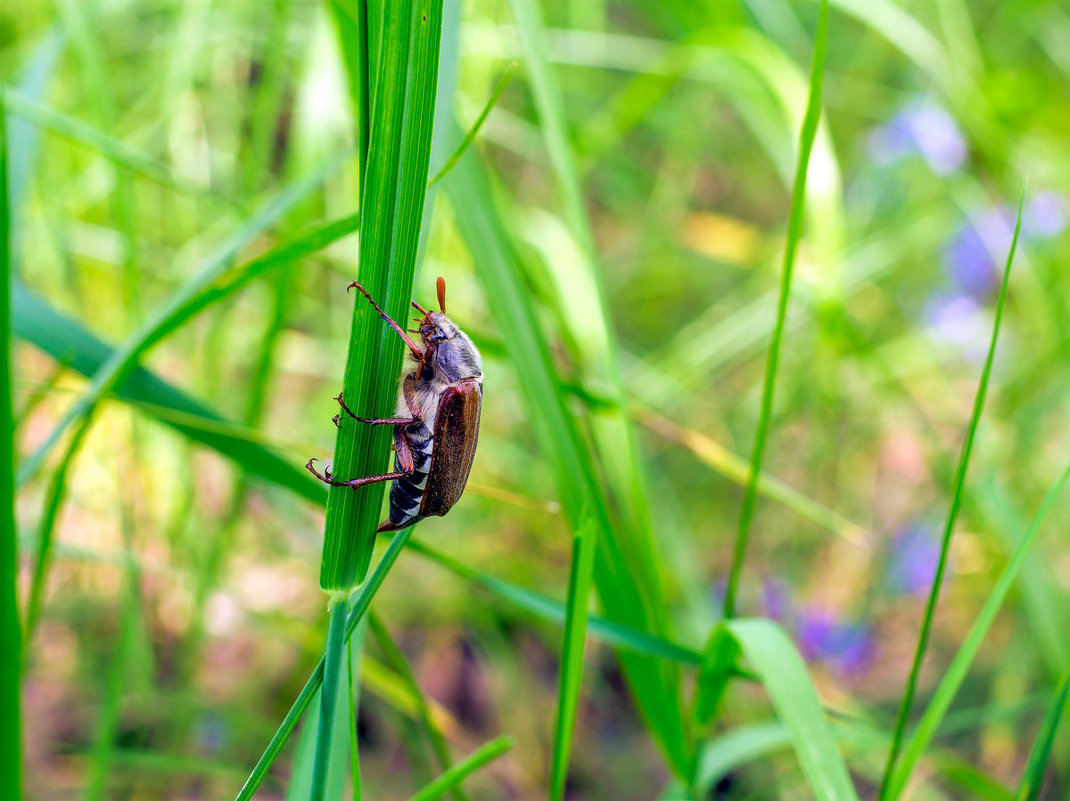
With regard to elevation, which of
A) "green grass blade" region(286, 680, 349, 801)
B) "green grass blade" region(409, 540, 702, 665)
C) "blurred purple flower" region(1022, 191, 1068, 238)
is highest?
"blurred purple flower" region(1022, 191, 1068, 238)

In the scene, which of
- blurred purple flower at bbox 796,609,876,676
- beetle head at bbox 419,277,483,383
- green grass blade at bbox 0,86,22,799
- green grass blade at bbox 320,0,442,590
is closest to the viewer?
green grass blade at bbox 320,0,442,590

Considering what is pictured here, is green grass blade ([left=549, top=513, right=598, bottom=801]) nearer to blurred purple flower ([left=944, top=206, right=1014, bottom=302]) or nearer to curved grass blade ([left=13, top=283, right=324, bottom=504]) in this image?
curved grass blade ([left=13, top=283, right=324, bottom=504])

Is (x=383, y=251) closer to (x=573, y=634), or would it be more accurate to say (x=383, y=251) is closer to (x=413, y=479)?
(x=413, y=479)

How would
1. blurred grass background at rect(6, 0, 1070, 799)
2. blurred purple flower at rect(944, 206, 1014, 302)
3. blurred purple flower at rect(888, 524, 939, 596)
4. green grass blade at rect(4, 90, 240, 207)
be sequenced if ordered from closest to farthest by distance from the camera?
green grass blade at rect(4, 90, 240, 207), blurred grass background at rect(6, 0, 1070, 799), blurred purple flower at rect(888, 524, 939, 596), blurred purple flower at rect(944, 206, 1014, 302)

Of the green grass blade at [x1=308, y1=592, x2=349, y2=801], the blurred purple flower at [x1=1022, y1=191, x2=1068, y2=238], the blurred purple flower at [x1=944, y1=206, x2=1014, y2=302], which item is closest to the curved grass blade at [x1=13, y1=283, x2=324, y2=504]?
the green grass blade at [x1=308, y1=592, x2=349, y2=801]

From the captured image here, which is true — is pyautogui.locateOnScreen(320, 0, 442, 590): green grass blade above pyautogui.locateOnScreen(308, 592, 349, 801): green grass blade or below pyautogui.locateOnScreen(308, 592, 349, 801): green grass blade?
above

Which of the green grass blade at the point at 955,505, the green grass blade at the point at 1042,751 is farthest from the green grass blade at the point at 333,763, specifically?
the green grass blade at the point at 1042,751
